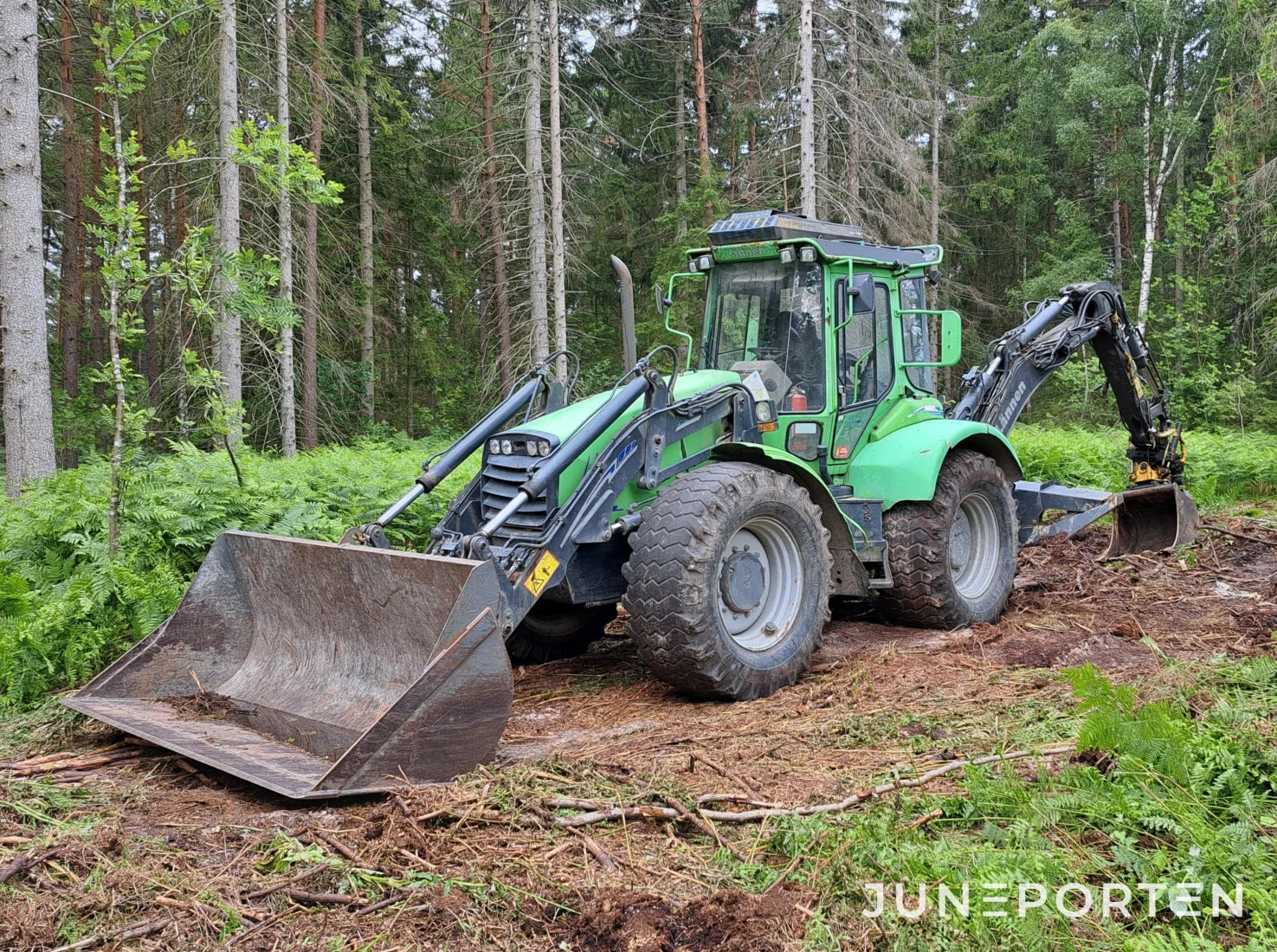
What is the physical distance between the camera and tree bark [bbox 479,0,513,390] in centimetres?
1928

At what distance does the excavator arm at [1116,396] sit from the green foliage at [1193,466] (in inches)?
118

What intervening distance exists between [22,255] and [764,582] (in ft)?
19.3

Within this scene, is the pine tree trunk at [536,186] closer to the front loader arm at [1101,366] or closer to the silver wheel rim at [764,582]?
the front loader arm at [1101,366]

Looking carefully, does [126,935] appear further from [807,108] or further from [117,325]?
[807,108]

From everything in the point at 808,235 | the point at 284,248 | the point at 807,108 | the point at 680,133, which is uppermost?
the point at 680,133

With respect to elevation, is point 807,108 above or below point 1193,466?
above

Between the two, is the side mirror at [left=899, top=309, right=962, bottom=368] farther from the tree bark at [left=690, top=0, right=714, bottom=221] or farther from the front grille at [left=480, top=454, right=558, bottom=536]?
the tree bark at [left=690, top=0, right=714, bottom=221]

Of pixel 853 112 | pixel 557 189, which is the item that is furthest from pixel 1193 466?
pixel 557 189

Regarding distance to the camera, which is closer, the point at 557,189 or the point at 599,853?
the point at 599,853

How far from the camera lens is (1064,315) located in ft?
31.9

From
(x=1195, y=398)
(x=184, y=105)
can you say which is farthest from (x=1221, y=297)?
(x=184, y=105)

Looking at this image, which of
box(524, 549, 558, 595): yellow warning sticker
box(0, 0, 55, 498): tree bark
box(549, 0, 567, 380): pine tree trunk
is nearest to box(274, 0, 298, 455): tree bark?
box(549, 0, 567, 380): pine tree trunk

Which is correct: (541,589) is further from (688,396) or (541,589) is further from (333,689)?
(688,396)

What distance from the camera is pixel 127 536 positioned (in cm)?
693
